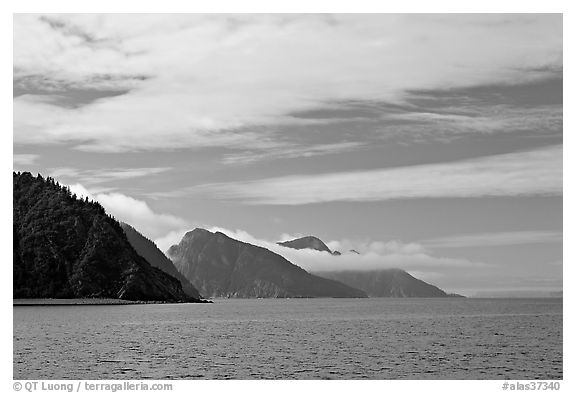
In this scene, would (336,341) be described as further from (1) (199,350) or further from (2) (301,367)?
(2) (301,367)

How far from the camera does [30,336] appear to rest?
111 meters

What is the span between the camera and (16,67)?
272 ft

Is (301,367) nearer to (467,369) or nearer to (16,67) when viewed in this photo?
(467,369)
